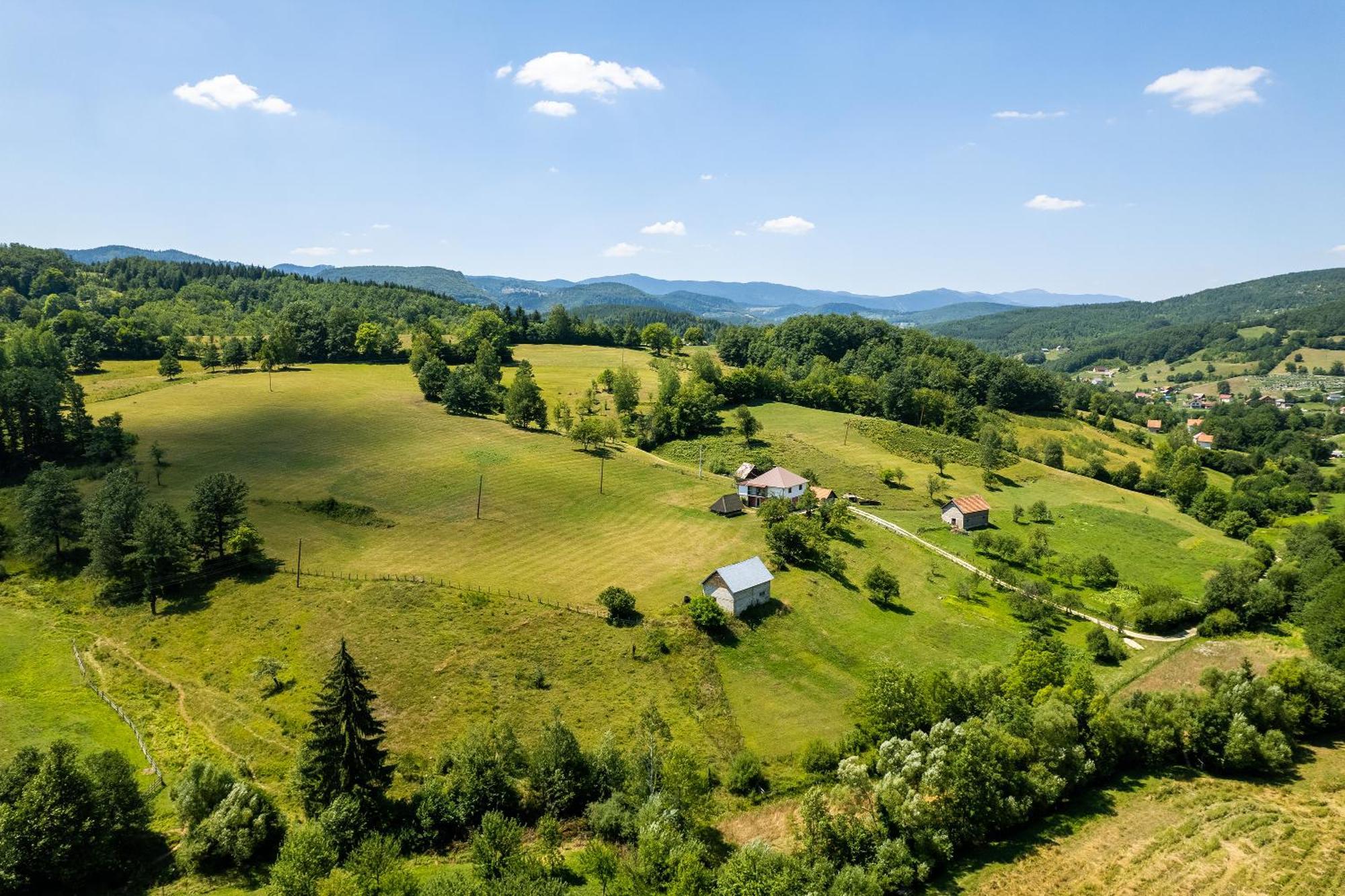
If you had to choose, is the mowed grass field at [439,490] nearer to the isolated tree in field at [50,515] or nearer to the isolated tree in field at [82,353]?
the isolated tree in field at [50,515]

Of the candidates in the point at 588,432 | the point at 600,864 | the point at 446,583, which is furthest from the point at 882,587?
the point at 588,432

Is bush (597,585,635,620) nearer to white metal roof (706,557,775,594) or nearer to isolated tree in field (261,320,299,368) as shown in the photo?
white metal roof (706,557,775,594)

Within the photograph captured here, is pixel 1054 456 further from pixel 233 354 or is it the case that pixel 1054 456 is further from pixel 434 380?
pixel 233 354

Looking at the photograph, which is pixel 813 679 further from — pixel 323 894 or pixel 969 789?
pixel 323 894

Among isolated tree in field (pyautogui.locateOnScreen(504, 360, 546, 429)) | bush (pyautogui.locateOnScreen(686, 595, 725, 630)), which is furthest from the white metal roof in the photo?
isolated tree in field (pyautogui.locateOnScreen(504, 360, 546, 429))

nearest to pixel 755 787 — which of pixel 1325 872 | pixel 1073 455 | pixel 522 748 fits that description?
pixel 522 748

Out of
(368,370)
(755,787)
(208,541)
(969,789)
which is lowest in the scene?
(755,787)
